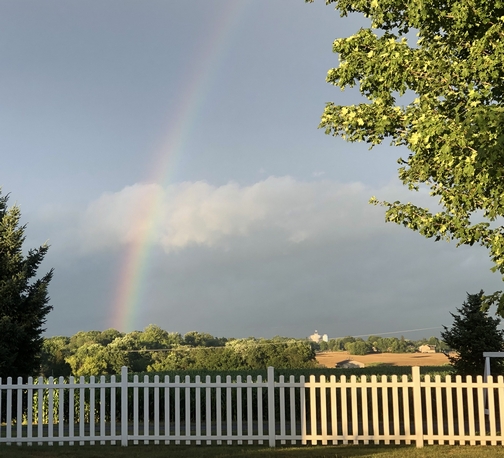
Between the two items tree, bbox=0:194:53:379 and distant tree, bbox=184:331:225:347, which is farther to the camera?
distant tree, bbox=184:331:225:347

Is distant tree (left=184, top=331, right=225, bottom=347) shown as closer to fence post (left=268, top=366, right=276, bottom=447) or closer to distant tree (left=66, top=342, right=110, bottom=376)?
distant tree (left=66, top=342, right=110, bottom=376)

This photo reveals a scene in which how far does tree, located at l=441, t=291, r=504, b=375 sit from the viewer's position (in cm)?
1980

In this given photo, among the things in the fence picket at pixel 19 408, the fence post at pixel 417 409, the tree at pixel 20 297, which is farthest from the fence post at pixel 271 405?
the tree at pixel 20 297

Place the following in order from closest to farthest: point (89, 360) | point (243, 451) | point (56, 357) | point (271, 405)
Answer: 1. point (243, 451)
2. point (271, 405)
3. point (89, 360)
4. point (56, 357)

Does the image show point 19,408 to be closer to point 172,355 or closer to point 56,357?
point 172,355

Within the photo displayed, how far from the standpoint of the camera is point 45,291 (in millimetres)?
19750

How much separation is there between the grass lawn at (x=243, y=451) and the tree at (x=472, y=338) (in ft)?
28.5

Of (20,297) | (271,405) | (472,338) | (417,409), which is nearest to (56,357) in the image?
(20,297)

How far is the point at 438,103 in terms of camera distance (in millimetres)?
11906

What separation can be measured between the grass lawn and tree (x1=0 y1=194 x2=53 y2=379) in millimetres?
7522

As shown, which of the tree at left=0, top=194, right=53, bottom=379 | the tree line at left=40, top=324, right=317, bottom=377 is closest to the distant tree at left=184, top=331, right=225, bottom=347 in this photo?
the tree line at left=40, top=324, right=317, bottom=377

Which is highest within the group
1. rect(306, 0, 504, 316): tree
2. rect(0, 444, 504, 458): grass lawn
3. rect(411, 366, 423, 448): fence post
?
rect(306, 0, 504, 316): tree

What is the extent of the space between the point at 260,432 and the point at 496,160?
7.13 metres

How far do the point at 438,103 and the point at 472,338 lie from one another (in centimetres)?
1085
